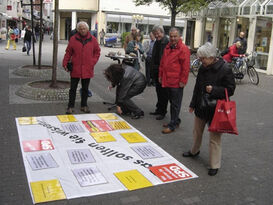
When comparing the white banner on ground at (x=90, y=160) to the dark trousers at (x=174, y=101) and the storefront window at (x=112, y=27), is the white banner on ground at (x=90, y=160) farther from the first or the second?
the storefront window at (x=112, y=27)

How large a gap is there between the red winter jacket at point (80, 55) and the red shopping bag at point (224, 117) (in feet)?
11.2

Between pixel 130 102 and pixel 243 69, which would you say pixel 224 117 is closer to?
pixel 130 102

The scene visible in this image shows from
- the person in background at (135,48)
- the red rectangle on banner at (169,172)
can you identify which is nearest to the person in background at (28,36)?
the person in background at (135,48)

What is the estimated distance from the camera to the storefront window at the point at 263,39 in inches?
646

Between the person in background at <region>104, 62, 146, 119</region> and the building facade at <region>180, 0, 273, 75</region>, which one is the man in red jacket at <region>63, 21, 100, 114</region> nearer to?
the person in background at <region>104, 62, 146, 119</region>

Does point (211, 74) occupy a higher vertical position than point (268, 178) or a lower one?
higher

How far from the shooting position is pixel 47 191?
11.9ft

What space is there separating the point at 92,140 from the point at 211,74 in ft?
7.40

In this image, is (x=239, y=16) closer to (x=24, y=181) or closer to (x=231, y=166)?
(x=231, y=166)

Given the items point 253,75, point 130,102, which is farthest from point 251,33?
point 130,102

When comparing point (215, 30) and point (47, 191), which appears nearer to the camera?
point (47, 191)

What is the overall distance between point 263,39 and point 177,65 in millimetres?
12648

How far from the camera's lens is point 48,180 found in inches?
153

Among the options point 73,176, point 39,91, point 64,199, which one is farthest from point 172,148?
point 39,91
